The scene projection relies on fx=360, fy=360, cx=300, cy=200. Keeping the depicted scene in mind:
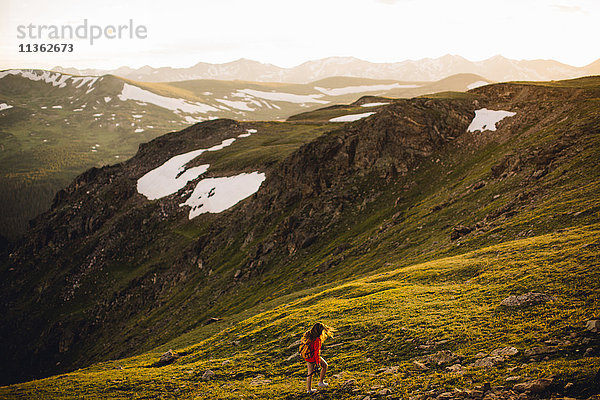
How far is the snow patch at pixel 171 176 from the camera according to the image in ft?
316

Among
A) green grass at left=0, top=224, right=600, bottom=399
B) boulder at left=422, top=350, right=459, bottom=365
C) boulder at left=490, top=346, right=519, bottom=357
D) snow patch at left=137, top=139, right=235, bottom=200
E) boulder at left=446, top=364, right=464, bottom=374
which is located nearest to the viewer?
boulder at left=490, top=346, right=519, bottom=357

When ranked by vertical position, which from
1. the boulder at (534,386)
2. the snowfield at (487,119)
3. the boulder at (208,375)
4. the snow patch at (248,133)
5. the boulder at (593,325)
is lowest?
the boulder at (208,375)

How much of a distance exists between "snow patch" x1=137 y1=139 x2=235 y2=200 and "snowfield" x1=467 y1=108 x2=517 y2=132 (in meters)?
65.5

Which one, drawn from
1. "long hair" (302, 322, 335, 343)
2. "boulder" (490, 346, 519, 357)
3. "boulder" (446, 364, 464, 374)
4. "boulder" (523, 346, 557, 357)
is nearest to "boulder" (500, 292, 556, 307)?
"boulder" (490, 346, 519, 357)

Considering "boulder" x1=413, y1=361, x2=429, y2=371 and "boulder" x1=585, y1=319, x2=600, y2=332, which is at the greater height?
"boulder" x1=585, y1=319, x2=600, y2=332

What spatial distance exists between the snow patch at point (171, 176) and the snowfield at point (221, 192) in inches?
341

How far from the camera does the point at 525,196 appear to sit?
33.0m

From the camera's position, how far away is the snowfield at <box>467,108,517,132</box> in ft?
188

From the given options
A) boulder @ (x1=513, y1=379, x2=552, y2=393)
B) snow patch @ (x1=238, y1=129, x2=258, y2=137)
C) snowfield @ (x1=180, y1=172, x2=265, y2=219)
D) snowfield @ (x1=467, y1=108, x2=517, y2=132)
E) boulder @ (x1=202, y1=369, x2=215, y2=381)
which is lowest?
boulder @ (x1=202, y1=369, x2=215, y2=381)

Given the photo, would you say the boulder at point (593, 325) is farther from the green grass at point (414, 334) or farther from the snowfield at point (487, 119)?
the snowfield at point (487, 119)

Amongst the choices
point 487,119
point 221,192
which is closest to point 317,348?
point 487,119

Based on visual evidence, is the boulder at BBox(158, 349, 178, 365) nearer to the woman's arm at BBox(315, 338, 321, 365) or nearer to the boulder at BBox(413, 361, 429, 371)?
the woman's arm at BBox(315, 338, 321, 365)

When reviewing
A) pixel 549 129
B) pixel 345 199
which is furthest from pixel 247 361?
pixel 549 129

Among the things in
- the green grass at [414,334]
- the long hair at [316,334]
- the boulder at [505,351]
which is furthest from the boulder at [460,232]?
the long hair at [316,334]
